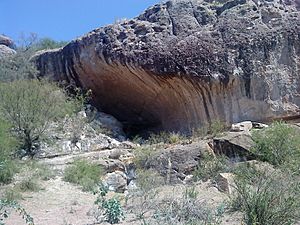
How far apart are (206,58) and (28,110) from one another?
618cm

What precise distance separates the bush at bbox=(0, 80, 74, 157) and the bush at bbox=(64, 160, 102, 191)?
309cm

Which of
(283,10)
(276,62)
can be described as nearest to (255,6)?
(283,10)

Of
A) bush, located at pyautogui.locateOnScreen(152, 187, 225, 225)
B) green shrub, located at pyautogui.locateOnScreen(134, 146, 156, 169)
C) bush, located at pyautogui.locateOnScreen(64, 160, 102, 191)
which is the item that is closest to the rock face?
green shrub, located at pyautogui.locateOnScreen(134, 146, 156, 169)

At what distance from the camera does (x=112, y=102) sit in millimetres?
20250

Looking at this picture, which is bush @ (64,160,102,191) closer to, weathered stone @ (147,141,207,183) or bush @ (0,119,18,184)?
bush @ (0,119,18,184)

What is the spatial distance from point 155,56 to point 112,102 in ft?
14.1

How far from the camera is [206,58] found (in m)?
16.3

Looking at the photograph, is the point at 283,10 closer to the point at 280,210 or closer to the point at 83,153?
the point at 83,153

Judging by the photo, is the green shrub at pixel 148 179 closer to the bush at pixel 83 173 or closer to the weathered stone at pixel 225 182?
the bush at pixel 83 173

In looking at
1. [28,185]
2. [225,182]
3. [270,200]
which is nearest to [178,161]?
[225,182]

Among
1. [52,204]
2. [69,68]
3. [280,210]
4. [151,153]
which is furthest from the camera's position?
[69,68]

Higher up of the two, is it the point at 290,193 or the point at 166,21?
the point at 166,21

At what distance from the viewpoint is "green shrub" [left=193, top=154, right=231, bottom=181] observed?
1187 cm

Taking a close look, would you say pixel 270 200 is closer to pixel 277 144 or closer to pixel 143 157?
pixel 277 144
